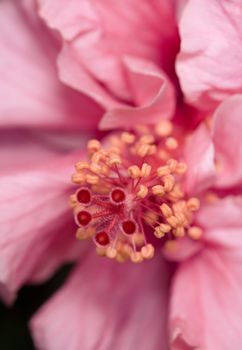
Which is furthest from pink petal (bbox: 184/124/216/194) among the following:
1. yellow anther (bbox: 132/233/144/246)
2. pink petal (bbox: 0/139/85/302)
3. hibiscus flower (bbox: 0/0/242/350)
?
pink petal (bbox: 0/139/85/302)

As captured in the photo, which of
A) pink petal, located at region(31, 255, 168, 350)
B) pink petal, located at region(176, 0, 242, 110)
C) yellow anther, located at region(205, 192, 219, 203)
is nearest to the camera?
pink petal, located at region(176, 0, 242, 110)

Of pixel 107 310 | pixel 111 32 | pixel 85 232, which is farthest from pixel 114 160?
pixel 107 310

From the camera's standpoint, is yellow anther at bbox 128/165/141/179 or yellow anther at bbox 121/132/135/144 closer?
yellow anther at bbox 128/165/141/179

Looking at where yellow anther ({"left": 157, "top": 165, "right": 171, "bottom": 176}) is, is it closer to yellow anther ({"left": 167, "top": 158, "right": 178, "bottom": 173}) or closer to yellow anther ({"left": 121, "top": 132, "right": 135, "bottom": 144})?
yellow anther ({"left": 167, "top": 158, "right": 178, "bottom": 173})

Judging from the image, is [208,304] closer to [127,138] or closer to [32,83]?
[127,138]

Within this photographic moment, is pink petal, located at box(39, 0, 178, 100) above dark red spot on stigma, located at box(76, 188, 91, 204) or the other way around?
above

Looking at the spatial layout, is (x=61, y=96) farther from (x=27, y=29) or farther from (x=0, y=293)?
(x=0, y=293)

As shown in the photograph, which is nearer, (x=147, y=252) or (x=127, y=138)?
(x=147, y=252)
